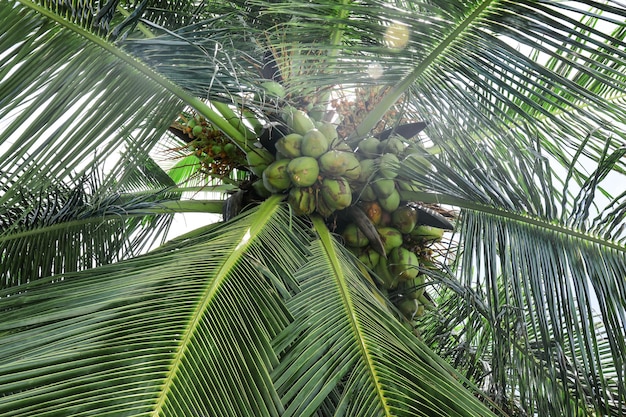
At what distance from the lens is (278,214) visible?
Answer: 5.98ft

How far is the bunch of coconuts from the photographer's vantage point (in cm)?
186

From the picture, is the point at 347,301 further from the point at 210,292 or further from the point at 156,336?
the point at 156,336

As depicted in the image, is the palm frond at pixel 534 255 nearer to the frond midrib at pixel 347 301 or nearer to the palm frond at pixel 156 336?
the frond midrib at pixel 347 301

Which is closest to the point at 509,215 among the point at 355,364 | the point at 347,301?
the point at 347,301

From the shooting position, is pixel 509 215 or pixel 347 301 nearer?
pixel 347 301

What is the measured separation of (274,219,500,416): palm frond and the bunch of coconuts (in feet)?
1.34

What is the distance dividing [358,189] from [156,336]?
100 cm

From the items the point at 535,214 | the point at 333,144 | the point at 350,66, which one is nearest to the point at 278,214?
the point at 333,144

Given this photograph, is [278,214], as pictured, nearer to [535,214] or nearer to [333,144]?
[333,144]

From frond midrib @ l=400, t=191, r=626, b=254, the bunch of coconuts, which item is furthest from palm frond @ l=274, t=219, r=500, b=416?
frond midrib @ l=400, t=191, r=626, b=254

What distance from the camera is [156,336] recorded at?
3.65 feet

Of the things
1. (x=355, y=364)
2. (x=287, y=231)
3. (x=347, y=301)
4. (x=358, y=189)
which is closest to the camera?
(x=355, y=364)

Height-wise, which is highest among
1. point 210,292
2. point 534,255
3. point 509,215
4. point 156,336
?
point 509,215

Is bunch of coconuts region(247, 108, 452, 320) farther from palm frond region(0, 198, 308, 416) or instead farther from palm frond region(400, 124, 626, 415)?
palm frond region(0, 198, 308, 416)
